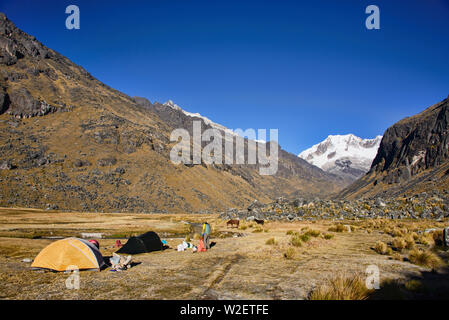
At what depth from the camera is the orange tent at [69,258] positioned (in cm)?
1127

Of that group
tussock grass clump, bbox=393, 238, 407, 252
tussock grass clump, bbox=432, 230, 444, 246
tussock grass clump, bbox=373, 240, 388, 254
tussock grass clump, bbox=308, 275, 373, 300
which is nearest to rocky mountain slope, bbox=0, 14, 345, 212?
tussock grass clump, bbox=373, 240, 388, 254

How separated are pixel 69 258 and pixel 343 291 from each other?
11204 millimetres

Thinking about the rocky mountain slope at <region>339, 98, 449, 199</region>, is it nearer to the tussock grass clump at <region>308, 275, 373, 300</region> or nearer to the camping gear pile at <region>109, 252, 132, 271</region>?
the tussock grass clump at <region>308, 275, 373, 300</region>

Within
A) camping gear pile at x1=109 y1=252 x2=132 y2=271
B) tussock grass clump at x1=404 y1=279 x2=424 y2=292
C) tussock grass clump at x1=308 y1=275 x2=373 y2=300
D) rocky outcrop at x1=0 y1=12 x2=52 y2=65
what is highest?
rocky outcrop at x1=0 y1=12 x2=52 y2=65

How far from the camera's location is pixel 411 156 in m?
107

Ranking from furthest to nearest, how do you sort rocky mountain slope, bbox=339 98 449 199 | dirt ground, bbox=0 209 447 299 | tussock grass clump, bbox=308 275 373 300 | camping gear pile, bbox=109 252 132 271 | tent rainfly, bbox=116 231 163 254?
rocky mountain slope, bbox=339 98 449 199, tent rainfly, bbox=116 231 163 254, camping gear pile, bbox=109 252 132 271, dirt ground, bbox=0 209 447 299, tussock grass clump, bbox=308 275 373 300

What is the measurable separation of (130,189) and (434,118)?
123009 mm

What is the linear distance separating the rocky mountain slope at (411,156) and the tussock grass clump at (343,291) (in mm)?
82091

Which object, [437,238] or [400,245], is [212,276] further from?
[437,238]

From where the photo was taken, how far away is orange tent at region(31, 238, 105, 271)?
11.3m

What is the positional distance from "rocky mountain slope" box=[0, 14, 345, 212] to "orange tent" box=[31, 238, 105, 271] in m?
64.8

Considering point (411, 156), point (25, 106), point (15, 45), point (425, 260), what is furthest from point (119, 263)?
point (15, 45)

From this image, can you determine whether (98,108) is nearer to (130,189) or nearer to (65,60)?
(130,189)

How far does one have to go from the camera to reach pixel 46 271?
11.2 metres
